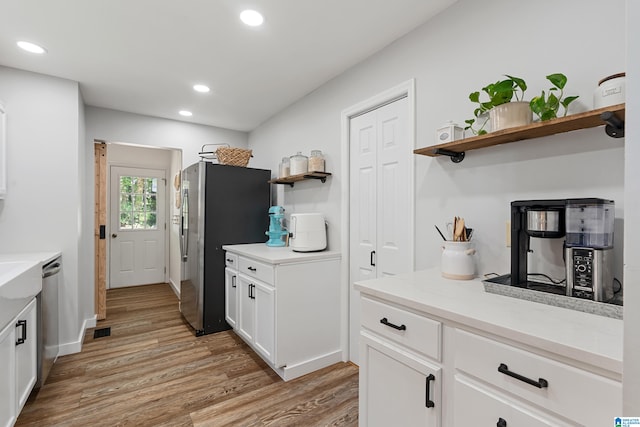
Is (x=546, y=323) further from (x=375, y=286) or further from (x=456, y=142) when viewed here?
(x=456, y=142)

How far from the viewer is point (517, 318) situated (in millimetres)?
967

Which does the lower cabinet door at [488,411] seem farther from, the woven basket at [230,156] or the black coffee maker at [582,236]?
the woven basket at [230,156]

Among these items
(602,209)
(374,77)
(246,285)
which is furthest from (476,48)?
(246,285)

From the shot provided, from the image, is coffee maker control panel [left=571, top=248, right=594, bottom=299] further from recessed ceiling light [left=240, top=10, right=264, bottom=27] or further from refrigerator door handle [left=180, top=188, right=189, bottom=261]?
refrigerator door handle [left=180, top=188, right=189, bottom=261]

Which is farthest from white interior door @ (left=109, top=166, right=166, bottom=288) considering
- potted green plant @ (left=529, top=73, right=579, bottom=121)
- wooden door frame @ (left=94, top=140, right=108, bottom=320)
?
potted green plant @ (left=529, top=73, right=579, bottom=121)

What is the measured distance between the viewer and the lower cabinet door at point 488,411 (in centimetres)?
84

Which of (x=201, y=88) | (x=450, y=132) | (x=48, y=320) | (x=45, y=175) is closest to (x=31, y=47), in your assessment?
(x=45, y=175)

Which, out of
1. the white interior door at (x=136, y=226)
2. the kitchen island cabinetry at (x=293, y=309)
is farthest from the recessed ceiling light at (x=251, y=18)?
the white interior door at (x=136, y=226)

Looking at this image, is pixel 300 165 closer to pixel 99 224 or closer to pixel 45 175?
pixel 45 175

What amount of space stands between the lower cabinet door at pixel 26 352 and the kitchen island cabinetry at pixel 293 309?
4.64 feet

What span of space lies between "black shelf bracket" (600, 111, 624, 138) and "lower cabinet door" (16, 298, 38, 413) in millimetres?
2932

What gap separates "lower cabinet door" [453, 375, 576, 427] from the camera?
2.76ft

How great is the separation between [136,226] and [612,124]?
6063 millimetres

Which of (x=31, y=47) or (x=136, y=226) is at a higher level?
(x=31, y=47)
